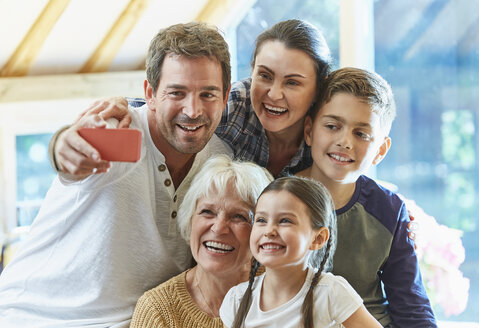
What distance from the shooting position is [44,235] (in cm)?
204

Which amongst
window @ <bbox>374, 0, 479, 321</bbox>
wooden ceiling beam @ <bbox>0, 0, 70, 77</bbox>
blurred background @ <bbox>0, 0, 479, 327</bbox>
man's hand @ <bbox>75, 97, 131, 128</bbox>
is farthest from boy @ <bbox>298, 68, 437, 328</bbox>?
wooden ceiling beam @ <bbox>0, 0, 70, 77</bbox>

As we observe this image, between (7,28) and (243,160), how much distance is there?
2426 mm

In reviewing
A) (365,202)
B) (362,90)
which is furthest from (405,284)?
(362,90)

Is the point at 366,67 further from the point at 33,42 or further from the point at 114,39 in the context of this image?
the point at 33,42

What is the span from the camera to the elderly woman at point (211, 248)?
6.10ft

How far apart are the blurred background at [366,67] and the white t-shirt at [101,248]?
4.52 ft

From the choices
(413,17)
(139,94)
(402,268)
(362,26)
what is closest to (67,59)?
(139,94)

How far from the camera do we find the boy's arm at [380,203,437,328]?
2.10m

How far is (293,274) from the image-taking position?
170 centimetres

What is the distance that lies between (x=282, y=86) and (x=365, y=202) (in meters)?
0.47

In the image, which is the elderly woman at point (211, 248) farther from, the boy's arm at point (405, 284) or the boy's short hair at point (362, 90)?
the boy's arm at point (405, 284)

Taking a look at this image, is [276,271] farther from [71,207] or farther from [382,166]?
[382,166]

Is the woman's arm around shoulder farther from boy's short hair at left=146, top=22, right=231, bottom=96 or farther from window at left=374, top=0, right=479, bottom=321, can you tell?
window at left=374, top=0, right=479, bottom=321

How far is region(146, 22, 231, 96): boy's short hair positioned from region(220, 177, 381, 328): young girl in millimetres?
470
